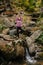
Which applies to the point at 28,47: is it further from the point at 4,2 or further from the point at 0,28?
the point at 4,2

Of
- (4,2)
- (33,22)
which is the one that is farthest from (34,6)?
(33,22)

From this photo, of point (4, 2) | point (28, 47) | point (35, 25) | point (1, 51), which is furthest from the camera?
point (4, 2)

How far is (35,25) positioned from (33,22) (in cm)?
62

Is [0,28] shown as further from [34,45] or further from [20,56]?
[20,56]

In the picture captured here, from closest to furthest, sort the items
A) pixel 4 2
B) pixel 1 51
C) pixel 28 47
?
1. pixel 1 51
2. pixel 28 47
3. pixel 4 2

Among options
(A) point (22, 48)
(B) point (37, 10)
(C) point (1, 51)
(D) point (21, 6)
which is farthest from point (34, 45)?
(D) point (21, 6)

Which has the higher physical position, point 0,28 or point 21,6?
point 0,28

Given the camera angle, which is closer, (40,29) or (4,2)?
(40,29)

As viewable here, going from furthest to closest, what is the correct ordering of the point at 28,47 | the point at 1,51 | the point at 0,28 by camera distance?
the point at 0,28 < the point at 28,47 < the point at 1,51

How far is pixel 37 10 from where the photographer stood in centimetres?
2184

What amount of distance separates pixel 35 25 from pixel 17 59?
5791 mm

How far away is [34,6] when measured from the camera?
22953 mm

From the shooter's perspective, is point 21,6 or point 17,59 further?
point 21,6

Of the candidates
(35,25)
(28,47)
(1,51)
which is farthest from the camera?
(35,25)
